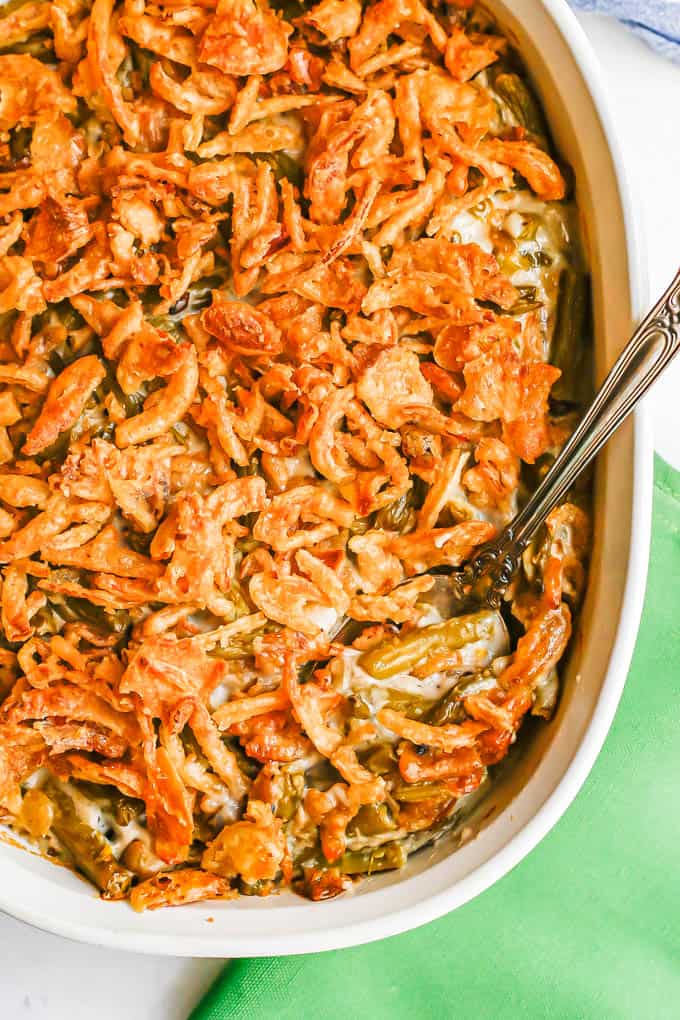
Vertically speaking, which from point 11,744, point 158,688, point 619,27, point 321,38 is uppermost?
point 619,27

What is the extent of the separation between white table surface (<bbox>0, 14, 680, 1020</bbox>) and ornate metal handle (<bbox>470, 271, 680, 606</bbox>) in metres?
0.53

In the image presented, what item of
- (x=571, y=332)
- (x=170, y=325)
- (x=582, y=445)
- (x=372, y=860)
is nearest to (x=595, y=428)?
(x=582, y=445)

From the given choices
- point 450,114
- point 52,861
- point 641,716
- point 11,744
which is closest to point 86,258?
point 450,114

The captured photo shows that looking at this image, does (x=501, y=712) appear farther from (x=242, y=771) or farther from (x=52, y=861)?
(x=52, y=861)

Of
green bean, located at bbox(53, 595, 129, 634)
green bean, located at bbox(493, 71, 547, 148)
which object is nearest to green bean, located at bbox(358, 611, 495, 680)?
green bean, located at bbox(53, 595, 129, 634)

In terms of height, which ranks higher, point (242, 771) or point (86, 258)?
point (86, 258)

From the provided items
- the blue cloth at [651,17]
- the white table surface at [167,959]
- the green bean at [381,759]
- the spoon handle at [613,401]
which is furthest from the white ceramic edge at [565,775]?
the blue cloth at [651,17]

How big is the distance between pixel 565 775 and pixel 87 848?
1.18m

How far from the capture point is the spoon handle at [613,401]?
2219mm

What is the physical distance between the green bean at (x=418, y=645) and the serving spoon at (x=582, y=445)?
0.07m

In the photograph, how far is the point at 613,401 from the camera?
2324 millimetres

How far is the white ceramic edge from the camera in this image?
234 cm

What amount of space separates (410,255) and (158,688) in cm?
122

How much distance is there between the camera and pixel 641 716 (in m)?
2.85
